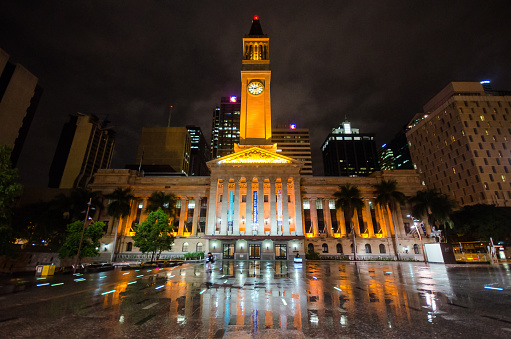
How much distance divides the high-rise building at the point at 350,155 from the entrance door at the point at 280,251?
11244cm

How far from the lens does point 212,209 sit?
178ft

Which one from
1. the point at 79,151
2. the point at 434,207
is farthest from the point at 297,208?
the point at 79,151

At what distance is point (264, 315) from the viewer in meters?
8.45

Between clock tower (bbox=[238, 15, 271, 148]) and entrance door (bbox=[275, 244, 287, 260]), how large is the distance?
2634 centimetres

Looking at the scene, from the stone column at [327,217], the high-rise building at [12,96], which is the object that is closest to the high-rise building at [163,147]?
the high-rise building at [12,96]

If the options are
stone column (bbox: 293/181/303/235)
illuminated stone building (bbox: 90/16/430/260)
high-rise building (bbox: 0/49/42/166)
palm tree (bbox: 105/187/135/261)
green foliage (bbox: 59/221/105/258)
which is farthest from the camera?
palm tree (bbox: 105/187/135/261)

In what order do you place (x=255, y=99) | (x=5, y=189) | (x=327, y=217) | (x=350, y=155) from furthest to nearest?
(x=350, y=155) < (x=255, y=99) < (x=327, y=217) < (x=5, y=189)

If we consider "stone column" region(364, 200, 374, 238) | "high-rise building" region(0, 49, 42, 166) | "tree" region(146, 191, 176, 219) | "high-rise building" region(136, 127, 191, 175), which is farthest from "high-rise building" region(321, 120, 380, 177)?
"high-rise building" region(0, 49, 42, 166)

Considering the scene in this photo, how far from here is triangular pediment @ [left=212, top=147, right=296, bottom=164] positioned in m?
56.6

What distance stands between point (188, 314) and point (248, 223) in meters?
44.7

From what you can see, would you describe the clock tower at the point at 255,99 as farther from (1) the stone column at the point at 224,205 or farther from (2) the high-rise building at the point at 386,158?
(2) the high-rise building at the point at 386,158

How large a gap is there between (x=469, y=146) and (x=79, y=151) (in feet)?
597

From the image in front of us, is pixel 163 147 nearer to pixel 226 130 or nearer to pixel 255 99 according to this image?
pixel 226 130

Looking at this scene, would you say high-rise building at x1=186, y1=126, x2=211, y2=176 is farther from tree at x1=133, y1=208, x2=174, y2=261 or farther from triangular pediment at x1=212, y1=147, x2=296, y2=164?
tree at x1=133, y1=208, x2=174, y2=261
